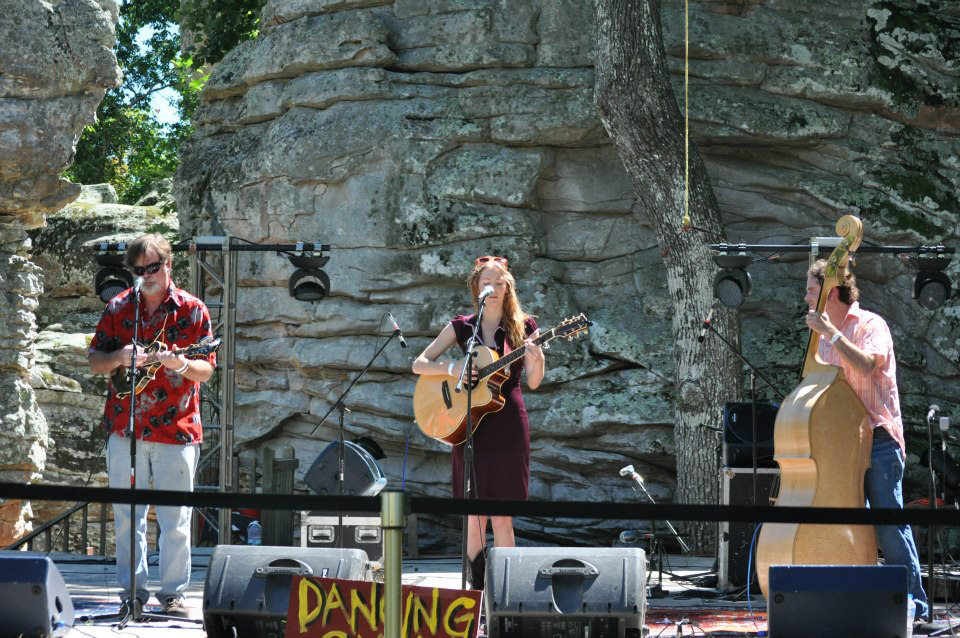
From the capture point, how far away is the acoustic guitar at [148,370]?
5027 mm

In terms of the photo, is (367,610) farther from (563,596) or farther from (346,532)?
(346,532)

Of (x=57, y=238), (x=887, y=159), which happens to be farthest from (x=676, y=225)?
(x=57, y=238)

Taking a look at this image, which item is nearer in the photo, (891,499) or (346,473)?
(891,499)

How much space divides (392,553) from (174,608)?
2.12 meters

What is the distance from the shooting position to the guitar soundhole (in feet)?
18.9

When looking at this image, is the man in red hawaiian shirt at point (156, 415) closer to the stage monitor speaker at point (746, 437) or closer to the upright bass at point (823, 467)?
the upright bass at point (823, 467)

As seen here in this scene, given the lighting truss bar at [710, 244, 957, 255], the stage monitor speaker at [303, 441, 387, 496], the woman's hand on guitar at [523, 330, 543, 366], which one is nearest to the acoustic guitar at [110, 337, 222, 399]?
the woman's hand on guitar at [523, 330, 543, 366]

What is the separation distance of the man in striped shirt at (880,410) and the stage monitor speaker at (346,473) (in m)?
3.20

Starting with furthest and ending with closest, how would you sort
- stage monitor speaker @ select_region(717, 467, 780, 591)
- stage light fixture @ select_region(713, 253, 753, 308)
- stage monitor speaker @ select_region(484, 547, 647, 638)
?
stage light fixture @ select_region(713, 253, 753, 308), stage monitor speaker @ select_region(717, 467, 780, 591), stage monitor speaker @ select_region(484, 547, 647, 638)

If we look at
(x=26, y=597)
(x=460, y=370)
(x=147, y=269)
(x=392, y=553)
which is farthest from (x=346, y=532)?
(x=392, y=553)

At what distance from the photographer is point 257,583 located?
4191mm

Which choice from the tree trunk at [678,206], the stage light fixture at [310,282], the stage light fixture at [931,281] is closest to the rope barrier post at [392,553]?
the stage light fixture at [310,282]

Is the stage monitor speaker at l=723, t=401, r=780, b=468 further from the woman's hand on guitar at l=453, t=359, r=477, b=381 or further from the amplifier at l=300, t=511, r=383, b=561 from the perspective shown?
the amplifier at l=300, t=511, r=383, b=561

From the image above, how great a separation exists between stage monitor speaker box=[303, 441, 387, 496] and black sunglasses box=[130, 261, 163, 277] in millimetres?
2335
